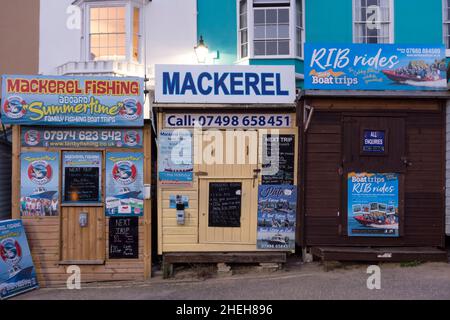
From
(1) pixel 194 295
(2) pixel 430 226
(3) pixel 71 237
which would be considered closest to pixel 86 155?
(3) pixel 71 237

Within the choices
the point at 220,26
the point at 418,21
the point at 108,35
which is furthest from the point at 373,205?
the point at 108,35

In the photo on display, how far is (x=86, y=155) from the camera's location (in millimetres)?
8484

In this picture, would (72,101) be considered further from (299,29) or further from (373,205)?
(299,29)

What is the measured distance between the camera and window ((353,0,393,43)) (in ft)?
41.9

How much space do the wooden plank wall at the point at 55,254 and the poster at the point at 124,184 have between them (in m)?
0.17

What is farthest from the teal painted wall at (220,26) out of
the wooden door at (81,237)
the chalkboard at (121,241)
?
the wooden door at (81,237)

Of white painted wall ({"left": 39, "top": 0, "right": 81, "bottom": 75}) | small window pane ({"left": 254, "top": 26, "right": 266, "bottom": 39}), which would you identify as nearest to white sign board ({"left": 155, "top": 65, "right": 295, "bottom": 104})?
small window pane ({"left": 254, "top": 26, "right": 266, "bottom": 39})

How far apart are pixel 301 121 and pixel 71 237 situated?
4.30m

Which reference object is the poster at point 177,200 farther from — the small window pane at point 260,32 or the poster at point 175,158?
the small window pane at point 260,32

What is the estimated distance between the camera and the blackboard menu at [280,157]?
27.8 feet

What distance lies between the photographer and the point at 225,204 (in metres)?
8.42

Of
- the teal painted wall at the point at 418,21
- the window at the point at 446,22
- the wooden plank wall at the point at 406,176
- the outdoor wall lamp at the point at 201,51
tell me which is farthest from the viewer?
the window at the point at 446,22

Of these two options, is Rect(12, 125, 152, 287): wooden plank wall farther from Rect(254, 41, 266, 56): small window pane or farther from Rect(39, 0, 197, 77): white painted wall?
Rect(254, 41, 266, 56): small window pane

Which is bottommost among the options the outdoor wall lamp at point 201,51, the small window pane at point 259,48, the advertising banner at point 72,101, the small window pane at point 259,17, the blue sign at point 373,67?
the advertising banner at point 72,101
